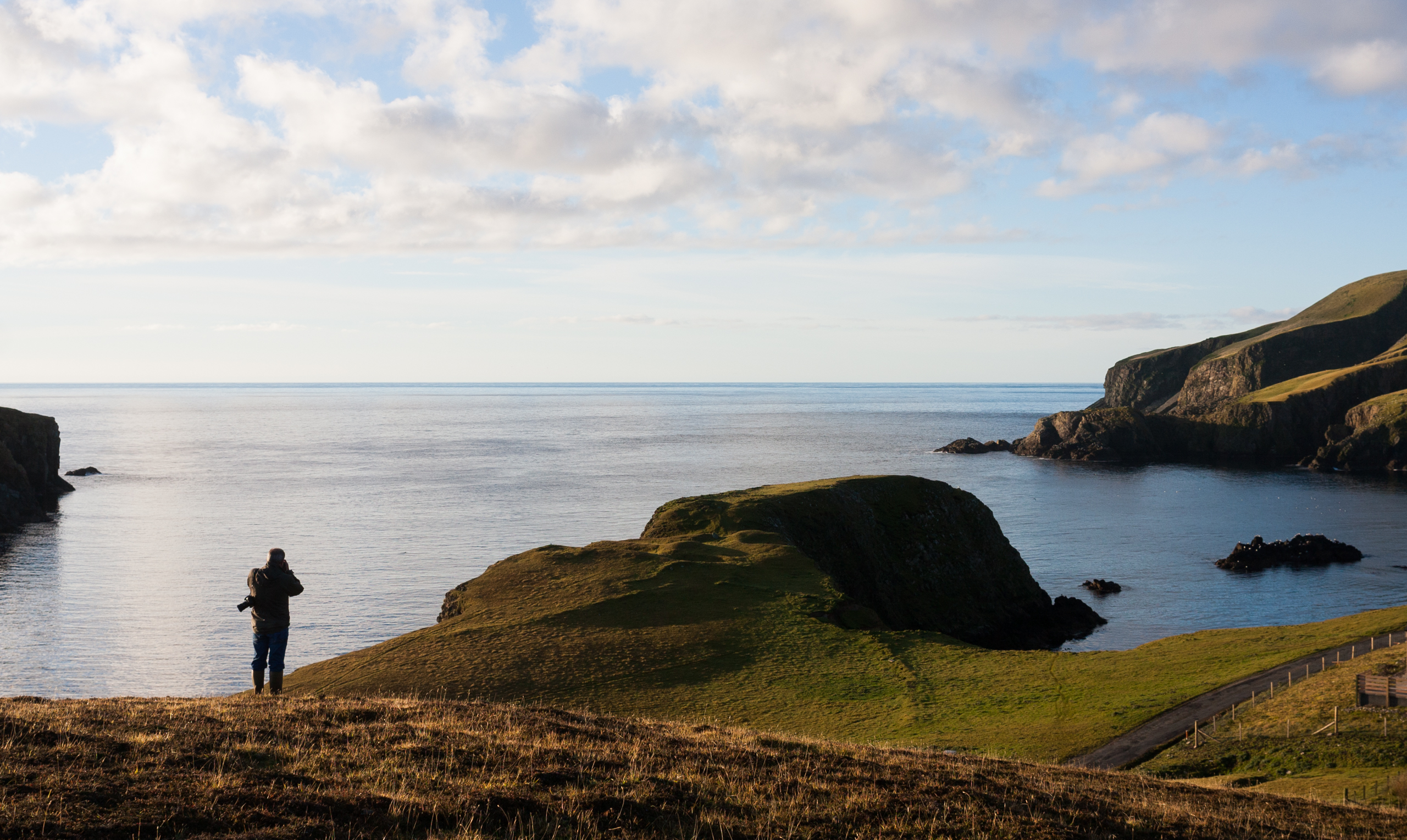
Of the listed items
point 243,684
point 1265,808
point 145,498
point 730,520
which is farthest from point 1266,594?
point 145,498

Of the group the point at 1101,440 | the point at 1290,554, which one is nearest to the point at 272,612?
the point at 1290,554

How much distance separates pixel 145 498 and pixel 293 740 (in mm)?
128888


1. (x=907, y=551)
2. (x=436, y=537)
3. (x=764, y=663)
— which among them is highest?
(x=907, y=551)

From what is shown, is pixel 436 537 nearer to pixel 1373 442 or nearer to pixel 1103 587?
pixel 1103 587

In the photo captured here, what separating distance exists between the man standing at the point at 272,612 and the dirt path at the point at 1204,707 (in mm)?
22103

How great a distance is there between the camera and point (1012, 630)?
206ft

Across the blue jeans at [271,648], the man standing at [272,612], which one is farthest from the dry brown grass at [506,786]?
the man standing at [272,612]

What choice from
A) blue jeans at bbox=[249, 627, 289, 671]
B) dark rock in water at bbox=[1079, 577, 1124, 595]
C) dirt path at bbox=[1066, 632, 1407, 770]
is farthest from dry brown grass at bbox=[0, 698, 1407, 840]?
dark rock in water at bbox=[1079, 577, 1124, 595]

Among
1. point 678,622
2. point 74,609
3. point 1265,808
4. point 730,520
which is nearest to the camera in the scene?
point 1265,808

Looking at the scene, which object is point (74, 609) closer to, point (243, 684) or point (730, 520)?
point (243, 684)

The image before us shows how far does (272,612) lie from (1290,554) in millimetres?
91722

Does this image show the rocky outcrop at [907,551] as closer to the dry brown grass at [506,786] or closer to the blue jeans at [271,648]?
the blue jeans at [271,648]

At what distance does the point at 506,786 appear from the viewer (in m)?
14.9

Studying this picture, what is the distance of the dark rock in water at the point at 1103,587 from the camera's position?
246 feet
